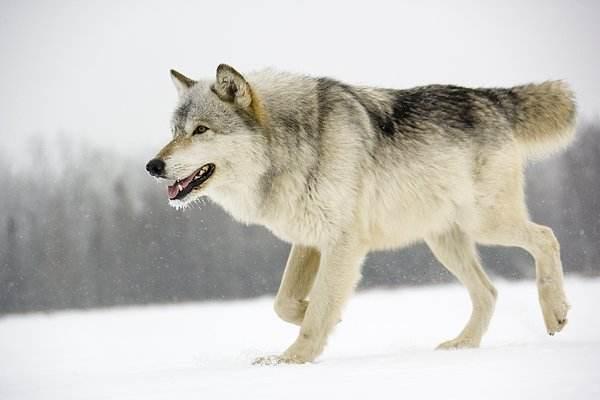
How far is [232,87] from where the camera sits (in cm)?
523

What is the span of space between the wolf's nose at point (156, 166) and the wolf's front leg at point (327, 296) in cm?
128

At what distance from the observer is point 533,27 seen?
13338 centimetres

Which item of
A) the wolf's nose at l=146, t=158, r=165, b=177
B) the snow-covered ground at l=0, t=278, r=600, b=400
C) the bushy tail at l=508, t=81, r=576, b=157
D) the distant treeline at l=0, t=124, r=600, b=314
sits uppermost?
the bushy tail at l=508, t=81, r=576, b=157

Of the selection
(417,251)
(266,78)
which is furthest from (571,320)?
(417,251)

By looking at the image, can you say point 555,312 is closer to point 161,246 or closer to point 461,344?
point 461,344

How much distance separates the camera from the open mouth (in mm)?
5047

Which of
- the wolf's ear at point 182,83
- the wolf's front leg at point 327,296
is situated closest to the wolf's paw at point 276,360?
the wolf's front leg at point 327,296

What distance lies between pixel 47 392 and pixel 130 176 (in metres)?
34.4

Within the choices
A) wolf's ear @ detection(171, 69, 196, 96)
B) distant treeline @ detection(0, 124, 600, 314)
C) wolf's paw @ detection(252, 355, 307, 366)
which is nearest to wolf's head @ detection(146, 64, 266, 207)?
wolf's ear @ detection(171, 69, 196, 96)

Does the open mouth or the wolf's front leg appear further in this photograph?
the open mouth

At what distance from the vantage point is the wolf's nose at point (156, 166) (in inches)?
192

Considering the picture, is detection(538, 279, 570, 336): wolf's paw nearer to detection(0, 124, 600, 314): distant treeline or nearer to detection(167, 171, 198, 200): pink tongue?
detection(167, 171, 198, 200): pink tongue

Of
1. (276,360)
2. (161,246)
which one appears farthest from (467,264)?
(161,246)

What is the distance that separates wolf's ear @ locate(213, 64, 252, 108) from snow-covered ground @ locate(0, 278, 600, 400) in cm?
190
